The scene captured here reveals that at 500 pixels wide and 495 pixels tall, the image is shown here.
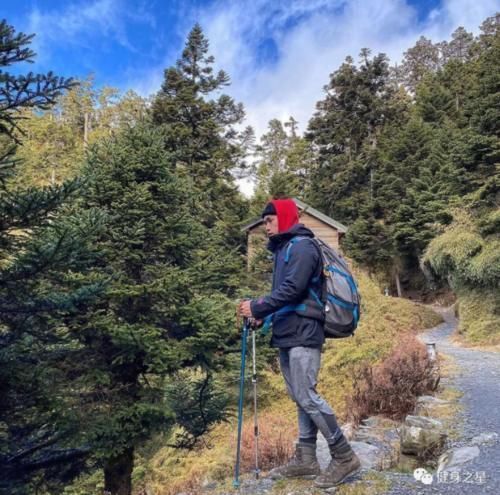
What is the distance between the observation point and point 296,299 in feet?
9.77

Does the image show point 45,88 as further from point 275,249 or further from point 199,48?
point 199,48

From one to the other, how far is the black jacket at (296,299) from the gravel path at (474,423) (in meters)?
1.34

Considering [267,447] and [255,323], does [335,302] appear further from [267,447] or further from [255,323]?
[267,447]

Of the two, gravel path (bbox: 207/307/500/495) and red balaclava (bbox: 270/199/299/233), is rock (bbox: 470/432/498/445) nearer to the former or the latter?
gravel path (bbox: 207/307/500/495)

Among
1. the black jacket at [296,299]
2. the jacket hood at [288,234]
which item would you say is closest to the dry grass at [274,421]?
the black jacket at [296,299]

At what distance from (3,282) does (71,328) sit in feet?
5.29

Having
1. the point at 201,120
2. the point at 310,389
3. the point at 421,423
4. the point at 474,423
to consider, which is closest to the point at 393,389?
the point at 474,423

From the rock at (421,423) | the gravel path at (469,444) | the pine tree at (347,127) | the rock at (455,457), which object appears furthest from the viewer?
the pine tree at (347,127)

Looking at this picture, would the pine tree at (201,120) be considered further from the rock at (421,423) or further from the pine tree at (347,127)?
the rock at (421,423)

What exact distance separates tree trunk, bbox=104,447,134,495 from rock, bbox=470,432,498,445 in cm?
370

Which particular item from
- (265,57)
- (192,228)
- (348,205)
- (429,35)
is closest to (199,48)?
(265,57)

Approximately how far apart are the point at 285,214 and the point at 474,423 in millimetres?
3676

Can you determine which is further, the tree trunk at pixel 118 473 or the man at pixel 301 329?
Result: the tree trunk at pixel 118 473

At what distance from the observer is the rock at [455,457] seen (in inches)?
143
